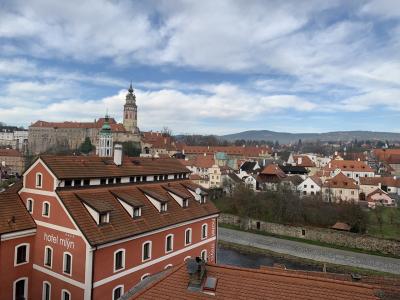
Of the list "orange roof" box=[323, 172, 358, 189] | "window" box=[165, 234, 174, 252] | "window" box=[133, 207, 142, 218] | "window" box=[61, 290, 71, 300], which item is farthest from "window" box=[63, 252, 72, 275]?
"orange roof" box=[323, 172, 358, 189]

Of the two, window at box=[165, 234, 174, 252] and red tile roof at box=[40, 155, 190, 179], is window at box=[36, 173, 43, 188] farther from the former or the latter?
window at box=[165, 234, 174, 252]

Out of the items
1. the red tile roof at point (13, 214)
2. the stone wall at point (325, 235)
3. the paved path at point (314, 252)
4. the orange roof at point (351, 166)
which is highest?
the orange roof at point (351, 166)

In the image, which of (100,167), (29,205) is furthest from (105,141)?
(29,205)

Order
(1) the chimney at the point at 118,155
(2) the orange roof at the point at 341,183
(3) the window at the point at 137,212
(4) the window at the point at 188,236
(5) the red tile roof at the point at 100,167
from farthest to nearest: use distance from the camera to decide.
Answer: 1. (2) the orange roof at the point at 341,183
2. (4) the window at the point at 188,236
3. (1) the chimney at the point at 118,155
4. (3) the window at the point at 137,212
5. (5) the red tile roof at the point at 100,167

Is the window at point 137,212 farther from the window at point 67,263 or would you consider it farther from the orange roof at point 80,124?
the orange roof at point 80,124

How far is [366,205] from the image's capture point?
2132 inches

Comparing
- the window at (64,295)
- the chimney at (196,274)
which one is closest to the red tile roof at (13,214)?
the window at (64,295)

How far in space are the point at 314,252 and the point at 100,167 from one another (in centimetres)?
2668

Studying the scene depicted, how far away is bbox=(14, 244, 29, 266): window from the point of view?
19.4m

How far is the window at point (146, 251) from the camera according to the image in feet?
68.2

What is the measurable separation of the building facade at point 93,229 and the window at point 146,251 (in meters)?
0.06

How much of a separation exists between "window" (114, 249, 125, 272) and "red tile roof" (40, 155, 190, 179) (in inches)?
180

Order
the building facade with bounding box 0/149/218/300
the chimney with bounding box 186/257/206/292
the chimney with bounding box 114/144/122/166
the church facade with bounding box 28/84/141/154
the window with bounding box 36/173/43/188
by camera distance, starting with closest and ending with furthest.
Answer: the chimney with bounding box 186/257/206/292
the building facade with bounding box 0/149/218/300
the window with bounding box 36/173/43/188
the chimney with bounding box 114/144/122/166
the church facade with bounding box 28/84/141/154

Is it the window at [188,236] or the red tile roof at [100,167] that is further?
the window at [188,236]
